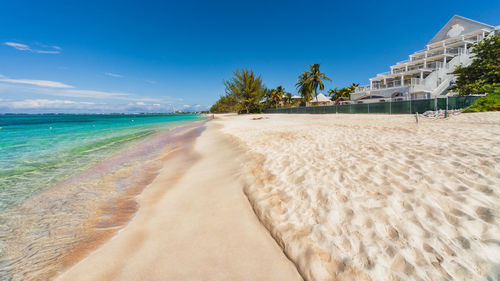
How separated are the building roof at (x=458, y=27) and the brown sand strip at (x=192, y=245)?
65.1 meters

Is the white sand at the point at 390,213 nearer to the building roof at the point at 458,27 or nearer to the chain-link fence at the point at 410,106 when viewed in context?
the chain-link fence at the point at 410,106

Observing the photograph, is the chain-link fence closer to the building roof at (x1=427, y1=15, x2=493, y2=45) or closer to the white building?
the white building

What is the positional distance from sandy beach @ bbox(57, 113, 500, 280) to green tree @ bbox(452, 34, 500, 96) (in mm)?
25678

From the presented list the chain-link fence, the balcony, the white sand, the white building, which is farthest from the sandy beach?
the balcony

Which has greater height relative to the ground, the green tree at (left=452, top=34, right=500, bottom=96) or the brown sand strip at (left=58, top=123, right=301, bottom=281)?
the green tree at (left=452, top=34, right=500, bottom=96)

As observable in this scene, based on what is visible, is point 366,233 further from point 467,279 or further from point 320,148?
point 320,148

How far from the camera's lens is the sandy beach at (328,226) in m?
1.73

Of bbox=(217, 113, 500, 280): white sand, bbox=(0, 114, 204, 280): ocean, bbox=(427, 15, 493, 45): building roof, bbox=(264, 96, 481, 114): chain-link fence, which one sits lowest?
bbox=(0, 114, 204, 280): ocean

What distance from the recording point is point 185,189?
4137 mm

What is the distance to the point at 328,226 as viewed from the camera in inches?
88.5

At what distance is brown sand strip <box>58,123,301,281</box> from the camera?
6.47 feet

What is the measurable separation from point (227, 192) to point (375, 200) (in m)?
2.51

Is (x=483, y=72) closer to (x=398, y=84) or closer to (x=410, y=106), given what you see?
(x=410, y=106)

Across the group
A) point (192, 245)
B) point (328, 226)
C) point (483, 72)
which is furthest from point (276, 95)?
point (192, 245)
